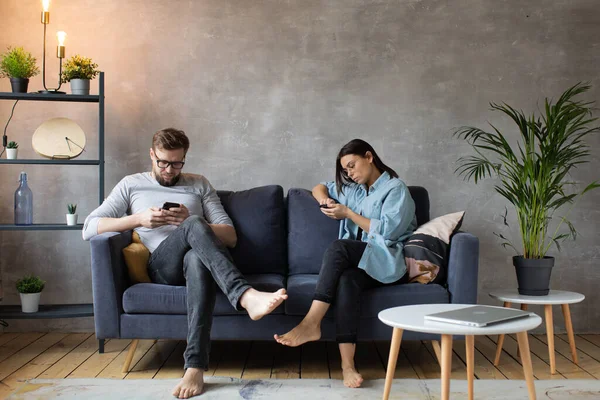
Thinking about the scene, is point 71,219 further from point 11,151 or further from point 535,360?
point 535,360

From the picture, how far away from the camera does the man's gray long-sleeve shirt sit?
Result: 3.28 m

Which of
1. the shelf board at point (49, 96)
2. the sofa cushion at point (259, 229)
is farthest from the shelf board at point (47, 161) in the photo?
the sofa cushion at point (259, 229)

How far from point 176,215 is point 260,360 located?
0.84 m

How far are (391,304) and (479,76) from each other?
169 centimetres

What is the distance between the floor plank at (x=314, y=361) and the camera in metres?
3.06

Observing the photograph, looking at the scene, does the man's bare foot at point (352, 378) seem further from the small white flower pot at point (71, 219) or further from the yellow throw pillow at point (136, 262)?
the small white flower pot at point (71, 219)

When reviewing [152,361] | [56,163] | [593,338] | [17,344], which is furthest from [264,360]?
[593,338]

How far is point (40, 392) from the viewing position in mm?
2740

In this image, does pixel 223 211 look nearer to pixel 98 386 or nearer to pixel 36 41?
pixel 98 386

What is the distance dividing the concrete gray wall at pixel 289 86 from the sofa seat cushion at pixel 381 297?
41.4 inches

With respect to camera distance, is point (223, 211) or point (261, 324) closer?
point (261, 324)

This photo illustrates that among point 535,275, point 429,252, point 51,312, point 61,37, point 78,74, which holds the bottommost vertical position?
point 51,312

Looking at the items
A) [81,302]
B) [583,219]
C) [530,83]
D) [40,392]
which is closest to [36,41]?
[81,302]

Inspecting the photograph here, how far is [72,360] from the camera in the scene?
3305mm
